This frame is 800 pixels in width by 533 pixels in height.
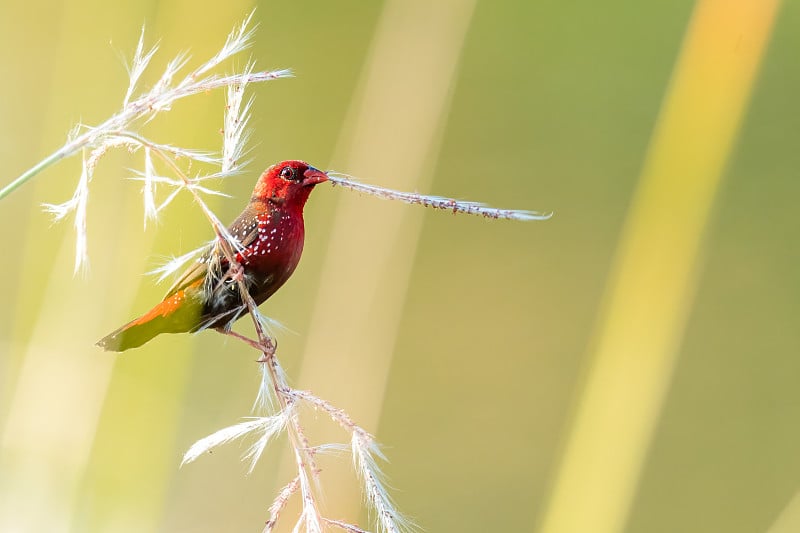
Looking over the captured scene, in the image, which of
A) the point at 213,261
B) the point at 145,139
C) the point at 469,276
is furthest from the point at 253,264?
the point at 469,276

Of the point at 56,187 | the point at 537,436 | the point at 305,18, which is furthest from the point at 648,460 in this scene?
the point at 56,187

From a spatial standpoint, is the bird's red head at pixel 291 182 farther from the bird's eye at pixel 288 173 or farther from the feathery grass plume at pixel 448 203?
the feathery grass plume at pixel 448 203

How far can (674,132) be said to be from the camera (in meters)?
1.33

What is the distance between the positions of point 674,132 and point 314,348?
0.69m

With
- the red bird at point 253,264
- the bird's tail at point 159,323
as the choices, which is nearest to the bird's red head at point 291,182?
the red bird at point 253,264

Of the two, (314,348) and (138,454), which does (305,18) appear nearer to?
(314,348)

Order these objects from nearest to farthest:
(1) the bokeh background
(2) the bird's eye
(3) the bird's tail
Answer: (3) the bird's tail < (2) the bird's eye < (1) the bokeh background

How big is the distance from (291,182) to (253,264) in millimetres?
77

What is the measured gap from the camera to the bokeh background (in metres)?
0.93

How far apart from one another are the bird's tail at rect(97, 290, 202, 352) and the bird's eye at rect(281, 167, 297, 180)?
13cm

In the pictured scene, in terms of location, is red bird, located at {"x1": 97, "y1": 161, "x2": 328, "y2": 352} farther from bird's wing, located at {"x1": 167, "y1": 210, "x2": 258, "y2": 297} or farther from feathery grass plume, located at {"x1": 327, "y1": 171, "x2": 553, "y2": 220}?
feathery grass plume, located at {"x1": 327, "y1": 171, "x2": 553, "y2": 220}

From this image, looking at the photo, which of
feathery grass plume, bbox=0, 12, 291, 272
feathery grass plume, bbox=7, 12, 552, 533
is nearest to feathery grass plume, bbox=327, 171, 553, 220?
feathery grass plume, bbox=7, 12, 552, 533

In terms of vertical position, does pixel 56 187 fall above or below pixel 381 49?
below

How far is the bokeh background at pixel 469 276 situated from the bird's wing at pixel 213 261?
4cm
